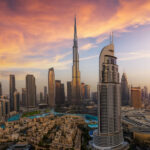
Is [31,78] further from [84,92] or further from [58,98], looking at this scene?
[84,92]

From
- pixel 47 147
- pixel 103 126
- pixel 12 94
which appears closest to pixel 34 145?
pixel 47 147

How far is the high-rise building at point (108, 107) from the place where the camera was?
15.0m

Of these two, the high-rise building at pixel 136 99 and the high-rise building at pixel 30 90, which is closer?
the high-rise building at pixel 136 99

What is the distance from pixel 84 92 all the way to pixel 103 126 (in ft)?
188

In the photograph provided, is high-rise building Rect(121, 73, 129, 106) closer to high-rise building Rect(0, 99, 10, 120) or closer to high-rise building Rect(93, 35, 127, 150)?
high-rise building Rect(0, 99, 10, 120)

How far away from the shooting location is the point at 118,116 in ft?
51.5

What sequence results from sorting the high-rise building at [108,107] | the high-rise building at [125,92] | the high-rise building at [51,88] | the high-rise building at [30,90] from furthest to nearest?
the high-rise building at [51,88], the high-rise building at [30,90], the high-rise building at [125,92], the high-rise building at [108,107]

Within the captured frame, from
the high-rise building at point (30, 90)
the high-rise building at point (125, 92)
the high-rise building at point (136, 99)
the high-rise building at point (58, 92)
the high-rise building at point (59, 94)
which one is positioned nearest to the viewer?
the high-rise building at point (136, 99)

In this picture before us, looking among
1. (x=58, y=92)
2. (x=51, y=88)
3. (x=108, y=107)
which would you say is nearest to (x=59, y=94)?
(x=58, y=92)

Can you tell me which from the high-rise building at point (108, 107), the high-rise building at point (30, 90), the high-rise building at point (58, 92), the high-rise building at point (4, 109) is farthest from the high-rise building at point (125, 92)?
the high-rise building at point (108, 107)

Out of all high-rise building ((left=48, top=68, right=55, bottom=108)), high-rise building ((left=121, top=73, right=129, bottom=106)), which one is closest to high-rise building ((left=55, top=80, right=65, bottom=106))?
high-rise building ((left=48, top=68, right=55, bottom=108))

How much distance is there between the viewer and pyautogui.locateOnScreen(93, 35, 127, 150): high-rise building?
14977mm

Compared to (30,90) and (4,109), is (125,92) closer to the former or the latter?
(30,90)

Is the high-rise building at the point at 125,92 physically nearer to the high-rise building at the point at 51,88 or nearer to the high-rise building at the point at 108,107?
the high-rise building at the point at 51,88
